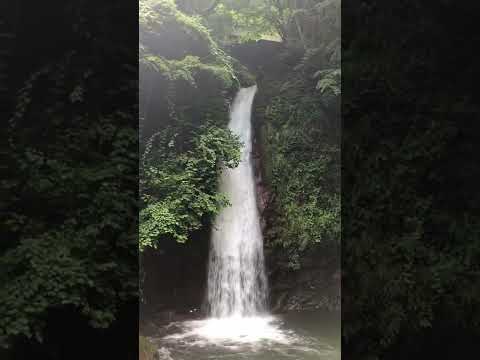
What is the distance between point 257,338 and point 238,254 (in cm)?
148

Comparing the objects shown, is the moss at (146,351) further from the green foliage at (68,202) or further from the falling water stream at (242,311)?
the green foliage at (68,202)

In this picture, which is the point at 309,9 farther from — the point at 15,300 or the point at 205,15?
the point at 15,300

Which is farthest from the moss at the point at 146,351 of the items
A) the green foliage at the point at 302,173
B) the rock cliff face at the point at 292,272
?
the green foliage at the point at 302,173

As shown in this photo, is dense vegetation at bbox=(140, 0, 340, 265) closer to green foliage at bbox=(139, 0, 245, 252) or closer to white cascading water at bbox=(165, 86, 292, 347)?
green foliage at bbox=(139, 0, 245, 252)

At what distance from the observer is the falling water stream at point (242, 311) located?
5.98 metres

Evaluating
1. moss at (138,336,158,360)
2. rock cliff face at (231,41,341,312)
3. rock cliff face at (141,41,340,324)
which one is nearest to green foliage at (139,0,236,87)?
rock cliff face at (231,41,341,312)

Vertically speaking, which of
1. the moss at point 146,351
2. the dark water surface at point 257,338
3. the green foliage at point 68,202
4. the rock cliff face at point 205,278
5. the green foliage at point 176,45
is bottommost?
the dark water surface at point 257,338

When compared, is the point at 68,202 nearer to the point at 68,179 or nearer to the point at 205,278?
the point at 68,179

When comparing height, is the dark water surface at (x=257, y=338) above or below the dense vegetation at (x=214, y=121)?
below

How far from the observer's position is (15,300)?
1.95 meters
